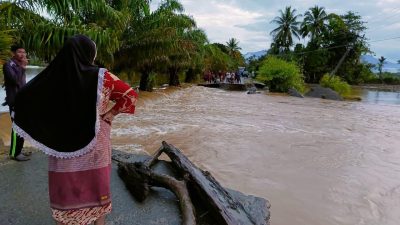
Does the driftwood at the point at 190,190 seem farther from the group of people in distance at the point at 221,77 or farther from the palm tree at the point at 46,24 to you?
the group of people in distance at the point at 221,77

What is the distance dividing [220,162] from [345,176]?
2227mm

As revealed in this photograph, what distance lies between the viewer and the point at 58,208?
243 cm

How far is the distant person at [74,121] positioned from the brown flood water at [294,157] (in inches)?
108

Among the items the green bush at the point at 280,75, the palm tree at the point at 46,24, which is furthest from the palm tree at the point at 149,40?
the green bush at the point at 280,75

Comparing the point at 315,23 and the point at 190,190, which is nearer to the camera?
the point at 190,190

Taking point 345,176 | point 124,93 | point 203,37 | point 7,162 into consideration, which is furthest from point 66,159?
point 203,37

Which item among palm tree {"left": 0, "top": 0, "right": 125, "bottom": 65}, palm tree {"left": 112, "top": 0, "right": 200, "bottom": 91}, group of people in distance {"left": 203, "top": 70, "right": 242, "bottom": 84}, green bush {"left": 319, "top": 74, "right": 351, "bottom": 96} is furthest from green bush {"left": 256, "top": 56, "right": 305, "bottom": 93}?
palm tree {"left": 0, "top": 0, "right": 125, "bottom": 65}

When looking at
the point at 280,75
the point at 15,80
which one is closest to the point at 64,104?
the point at 15,80

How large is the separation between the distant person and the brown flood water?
9.03 feet

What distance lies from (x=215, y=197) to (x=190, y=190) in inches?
11.4

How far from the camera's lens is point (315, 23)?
175 ft

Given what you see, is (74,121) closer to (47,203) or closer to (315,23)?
(47,203)

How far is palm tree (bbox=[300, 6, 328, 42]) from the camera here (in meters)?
52.7

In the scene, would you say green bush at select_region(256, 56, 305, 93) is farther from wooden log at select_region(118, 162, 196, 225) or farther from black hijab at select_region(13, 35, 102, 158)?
black hijab at select_region(13, 35, 102, 158)
